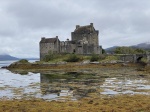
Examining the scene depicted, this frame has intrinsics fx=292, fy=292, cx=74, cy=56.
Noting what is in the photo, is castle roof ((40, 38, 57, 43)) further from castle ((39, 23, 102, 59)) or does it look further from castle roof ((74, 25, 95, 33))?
castle roof ((74, 25, 95, 33))

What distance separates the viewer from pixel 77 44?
82.5m

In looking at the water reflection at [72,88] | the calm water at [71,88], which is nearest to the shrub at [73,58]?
the calm water at [71,88]

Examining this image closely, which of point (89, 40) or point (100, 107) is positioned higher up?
point (89, 40)

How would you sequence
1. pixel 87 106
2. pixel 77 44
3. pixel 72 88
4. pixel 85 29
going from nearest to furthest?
pixel 87 106 → pixel 72 88 → pixel 77 44 → pixel 85 29

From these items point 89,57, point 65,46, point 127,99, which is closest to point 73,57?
point 89,57

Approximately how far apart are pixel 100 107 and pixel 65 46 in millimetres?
66506

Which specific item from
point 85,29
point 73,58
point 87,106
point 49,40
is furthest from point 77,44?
point 87,106

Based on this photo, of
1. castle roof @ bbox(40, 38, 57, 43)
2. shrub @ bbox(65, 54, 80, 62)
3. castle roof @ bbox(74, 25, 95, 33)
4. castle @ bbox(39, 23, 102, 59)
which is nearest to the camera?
shrub @ bbox(65, 54, 80, 62)

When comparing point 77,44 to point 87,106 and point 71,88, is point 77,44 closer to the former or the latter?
point 71,88

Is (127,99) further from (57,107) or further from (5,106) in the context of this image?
(5,106)

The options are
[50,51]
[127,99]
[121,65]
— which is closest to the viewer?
[127,99]

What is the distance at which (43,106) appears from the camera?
17.7 meters

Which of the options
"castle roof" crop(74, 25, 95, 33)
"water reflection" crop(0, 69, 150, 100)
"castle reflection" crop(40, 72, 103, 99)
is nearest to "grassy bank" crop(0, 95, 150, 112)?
"water reflection" crop(0, 69, 150, 100)

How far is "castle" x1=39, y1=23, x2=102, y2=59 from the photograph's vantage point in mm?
82250
